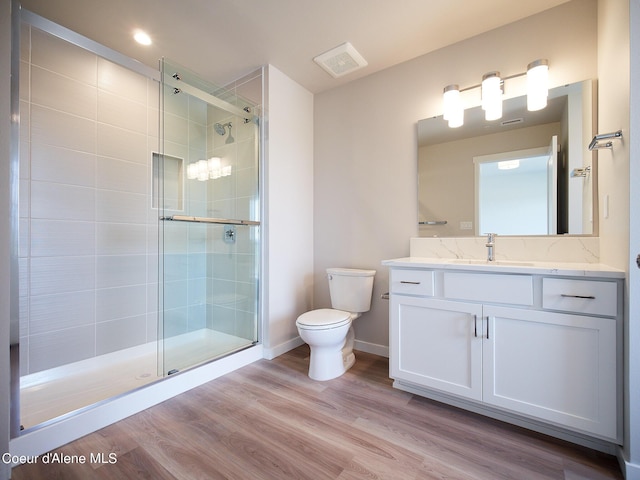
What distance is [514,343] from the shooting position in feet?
4.82

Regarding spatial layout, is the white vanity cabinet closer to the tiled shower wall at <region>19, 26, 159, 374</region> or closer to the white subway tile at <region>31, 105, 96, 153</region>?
the tiled shower wall at <region>19, 26, 159, 374</region>

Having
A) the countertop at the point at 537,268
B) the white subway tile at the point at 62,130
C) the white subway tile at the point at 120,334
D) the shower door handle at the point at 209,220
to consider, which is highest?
the white subway tile at the point at 62,130

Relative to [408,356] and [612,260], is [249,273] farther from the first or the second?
[612,260]

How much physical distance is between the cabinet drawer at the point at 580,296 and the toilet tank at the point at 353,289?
120 cm

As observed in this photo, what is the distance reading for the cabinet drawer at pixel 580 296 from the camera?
1.27 meters

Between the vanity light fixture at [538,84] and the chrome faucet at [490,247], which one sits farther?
the chrome faucet at [490,247]

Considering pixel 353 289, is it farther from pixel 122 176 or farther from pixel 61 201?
pixel 61 201

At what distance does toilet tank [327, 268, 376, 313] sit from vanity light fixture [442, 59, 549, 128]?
1347mm

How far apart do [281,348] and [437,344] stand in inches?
53.8

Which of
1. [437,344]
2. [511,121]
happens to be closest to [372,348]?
[437,344]

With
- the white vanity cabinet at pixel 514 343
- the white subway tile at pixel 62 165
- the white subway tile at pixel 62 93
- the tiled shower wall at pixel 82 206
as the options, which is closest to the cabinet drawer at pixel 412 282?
the white vanity cabinet at pixel 514 343

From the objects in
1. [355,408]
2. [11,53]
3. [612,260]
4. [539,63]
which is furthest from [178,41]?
[612,260]

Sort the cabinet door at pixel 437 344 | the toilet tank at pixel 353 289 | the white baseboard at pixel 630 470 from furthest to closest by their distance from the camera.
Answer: the toilet tank at pixel 353 289, the cabinet door at pixel 437 344, the white baseboard at pixel 630 470

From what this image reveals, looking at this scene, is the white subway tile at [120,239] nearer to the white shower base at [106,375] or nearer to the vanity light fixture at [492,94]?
the white shower base at [106,375]
